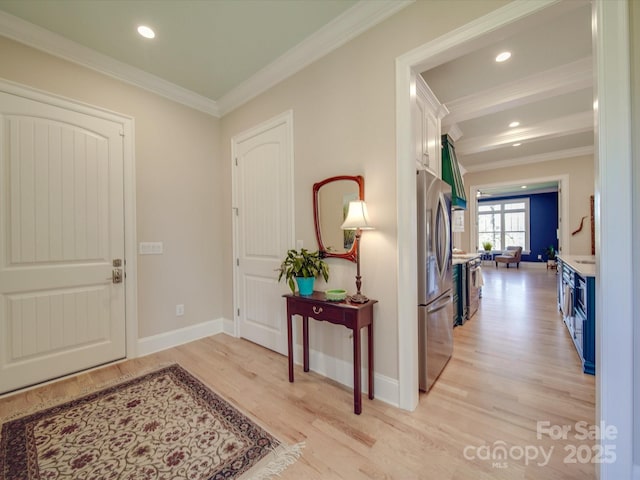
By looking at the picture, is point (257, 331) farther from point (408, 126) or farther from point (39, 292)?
point (408, 126)

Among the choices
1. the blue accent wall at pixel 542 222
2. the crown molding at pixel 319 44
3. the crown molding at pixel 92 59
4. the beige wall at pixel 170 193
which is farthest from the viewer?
the blue accent wall at pixel 542 222

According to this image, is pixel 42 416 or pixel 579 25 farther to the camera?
pixel 579 25

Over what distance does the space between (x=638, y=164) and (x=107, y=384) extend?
3.85m

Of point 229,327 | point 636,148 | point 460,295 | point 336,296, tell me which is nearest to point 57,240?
point 229,327

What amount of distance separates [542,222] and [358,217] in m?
11.6

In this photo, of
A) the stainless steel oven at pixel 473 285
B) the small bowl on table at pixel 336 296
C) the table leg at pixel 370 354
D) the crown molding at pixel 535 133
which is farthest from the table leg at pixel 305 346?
the crown molding at pixel 535 133

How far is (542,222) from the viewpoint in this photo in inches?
395

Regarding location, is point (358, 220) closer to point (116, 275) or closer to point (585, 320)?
point (585, 320)

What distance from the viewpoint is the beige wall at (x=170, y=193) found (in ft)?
8.50

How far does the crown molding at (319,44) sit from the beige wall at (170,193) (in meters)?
0.78

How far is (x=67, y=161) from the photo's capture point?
7.93 ft

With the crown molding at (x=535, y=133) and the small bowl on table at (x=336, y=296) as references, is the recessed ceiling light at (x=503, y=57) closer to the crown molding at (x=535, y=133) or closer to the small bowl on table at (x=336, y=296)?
the crown molding at (x=535, y=133)

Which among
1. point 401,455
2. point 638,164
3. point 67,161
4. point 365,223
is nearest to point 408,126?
point 365,223

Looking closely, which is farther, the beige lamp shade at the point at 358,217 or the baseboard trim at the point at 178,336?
the baseboard trim at the point at 178,336
